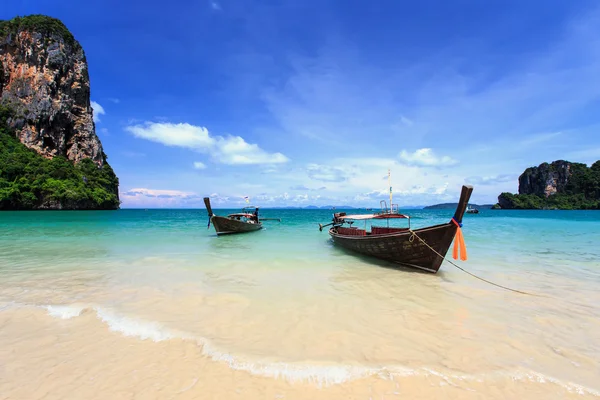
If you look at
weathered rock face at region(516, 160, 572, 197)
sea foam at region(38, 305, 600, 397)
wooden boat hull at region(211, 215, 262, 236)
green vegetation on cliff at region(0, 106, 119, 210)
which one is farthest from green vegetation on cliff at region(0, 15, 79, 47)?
weathered rock face at region(516, 160, 572, 197)

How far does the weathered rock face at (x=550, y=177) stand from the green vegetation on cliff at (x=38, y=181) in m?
173

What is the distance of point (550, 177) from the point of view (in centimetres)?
12125

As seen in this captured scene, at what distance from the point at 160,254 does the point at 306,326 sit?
10.8 meters

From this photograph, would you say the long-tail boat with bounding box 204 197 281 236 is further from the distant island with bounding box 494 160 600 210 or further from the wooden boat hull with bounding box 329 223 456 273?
the distant island with bounding box 494 160 600 210

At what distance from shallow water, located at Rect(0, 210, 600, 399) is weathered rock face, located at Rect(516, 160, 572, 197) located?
5966 inches

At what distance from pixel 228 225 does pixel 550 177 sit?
503 feet

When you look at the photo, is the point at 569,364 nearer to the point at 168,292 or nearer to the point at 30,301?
the point at 168,292

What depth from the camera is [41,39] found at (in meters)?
75.8

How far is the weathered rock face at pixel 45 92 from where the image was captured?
71.6 metres

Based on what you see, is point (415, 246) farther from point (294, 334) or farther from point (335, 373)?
point (335, 373)

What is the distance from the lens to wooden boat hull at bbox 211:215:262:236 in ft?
76.5

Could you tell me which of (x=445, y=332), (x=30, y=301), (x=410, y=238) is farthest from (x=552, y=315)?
(x=30, y=301)

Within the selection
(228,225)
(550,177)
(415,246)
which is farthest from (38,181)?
(550,177)

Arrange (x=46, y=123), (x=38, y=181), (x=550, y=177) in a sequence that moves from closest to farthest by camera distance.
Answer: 1. (x=38, y=181)
2. (x=46, y=123)
3. (x=550, y=177)
